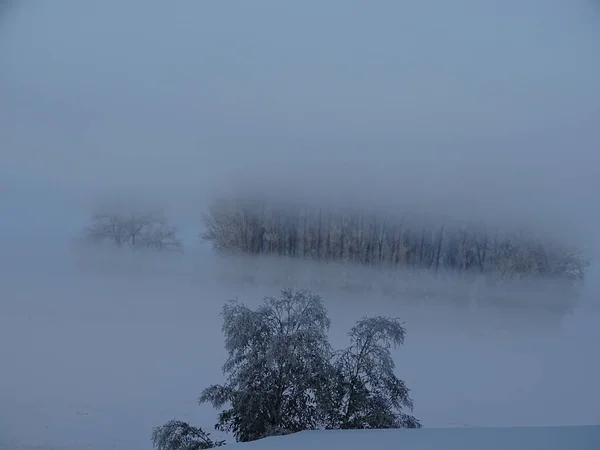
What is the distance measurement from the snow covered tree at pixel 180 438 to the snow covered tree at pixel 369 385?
0.80m

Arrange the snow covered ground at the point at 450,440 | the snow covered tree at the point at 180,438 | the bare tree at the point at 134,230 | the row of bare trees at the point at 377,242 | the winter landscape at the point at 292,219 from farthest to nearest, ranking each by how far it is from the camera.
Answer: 1. the bare tree at the point at 134,230
2. the row of bare trees at the point at 377,242
3. the winter landscape at the point at 292,219
4. the snow covered tree at the point at 180,438
5. the snow covered ground at the point at 450,440

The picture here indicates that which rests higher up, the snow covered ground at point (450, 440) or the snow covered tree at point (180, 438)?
the snow covered ground at point (450, 440)

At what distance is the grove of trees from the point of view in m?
3.40

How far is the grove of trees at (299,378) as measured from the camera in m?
3.40

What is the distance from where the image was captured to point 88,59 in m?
3.92

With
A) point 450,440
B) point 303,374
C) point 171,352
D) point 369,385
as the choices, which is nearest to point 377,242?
point 369,385

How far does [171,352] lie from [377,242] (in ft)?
6.04

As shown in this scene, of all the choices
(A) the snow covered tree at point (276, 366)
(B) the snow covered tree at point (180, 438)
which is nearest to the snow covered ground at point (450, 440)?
(A) the snow covered tree at point (276, 366)

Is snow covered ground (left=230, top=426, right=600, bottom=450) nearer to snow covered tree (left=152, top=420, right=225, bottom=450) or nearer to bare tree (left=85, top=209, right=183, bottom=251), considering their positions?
snow covered tree (left=152, top=420, right=225, bottom=450)

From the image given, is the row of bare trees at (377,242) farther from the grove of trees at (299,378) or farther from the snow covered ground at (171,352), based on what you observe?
the grove of trees at (299,378)

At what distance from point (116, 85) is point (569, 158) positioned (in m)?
3.25

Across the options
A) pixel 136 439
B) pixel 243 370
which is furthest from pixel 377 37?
pixel 136 439

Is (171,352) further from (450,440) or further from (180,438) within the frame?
(450,440)

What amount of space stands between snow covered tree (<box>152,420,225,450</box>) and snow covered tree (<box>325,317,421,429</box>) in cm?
80
